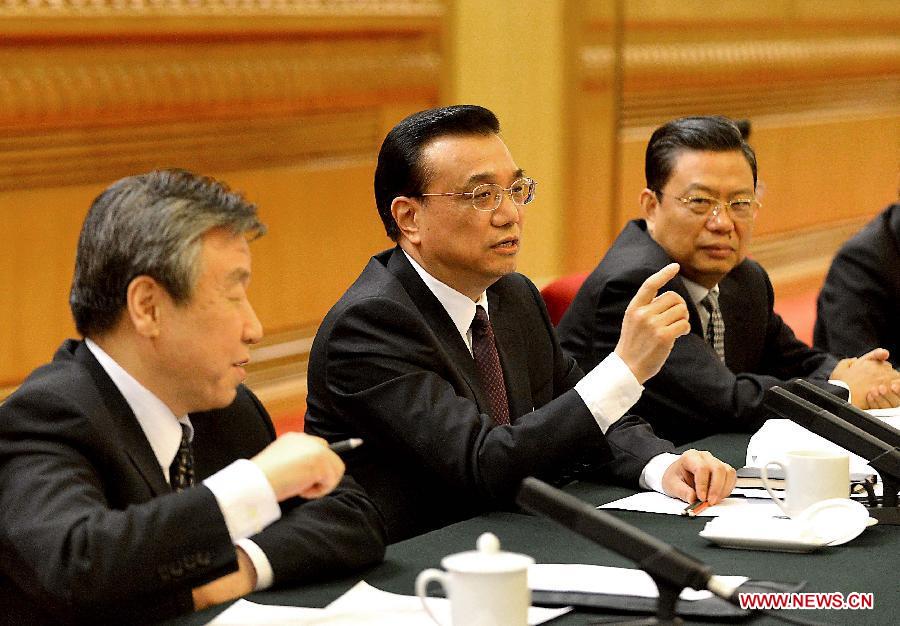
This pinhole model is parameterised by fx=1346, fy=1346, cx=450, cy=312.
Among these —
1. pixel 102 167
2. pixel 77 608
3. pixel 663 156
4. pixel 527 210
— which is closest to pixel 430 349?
pixel 77 608

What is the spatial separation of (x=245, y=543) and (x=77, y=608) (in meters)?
0.27

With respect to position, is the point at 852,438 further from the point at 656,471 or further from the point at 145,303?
the point at 145,303

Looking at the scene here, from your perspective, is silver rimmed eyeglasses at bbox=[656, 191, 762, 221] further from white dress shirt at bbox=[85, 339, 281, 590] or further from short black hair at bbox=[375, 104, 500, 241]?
white dress shirt at bbox=[85, 339, 281, 590]

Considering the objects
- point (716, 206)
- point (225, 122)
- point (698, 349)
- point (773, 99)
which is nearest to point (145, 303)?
point (698, 349)

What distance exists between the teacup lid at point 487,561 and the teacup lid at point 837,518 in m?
0.77

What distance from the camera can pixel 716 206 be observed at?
11.9ft

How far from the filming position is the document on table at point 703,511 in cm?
237

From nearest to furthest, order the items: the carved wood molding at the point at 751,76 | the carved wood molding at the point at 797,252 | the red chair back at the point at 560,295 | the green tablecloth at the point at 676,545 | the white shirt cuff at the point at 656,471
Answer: the green tablecloth at the point at 676,545 < the white shirt cuff at the point at 656,471 < the red chair back at the point at 560,295 < the carved wood molding at the point at 751,76 < the carved wood molding at the point at 797,252

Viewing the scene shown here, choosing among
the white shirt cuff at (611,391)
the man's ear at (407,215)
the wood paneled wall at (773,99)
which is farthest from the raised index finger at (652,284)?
the wood paneled wall at (773,99)

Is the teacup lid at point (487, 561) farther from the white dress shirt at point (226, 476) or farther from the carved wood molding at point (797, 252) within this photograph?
the carved wood molding at point (797, 252)

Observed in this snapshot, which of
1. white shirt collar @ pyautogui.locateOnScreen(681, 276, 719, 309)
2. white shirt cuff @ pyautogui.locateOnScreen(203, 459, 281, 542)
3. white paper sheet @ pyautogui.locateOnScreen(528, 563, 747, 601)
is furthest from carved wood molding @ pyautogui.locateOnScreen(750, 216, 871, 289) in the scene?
white shirt cuff @ pyautogui.locateOnScreen(203, 459, 281, 542)

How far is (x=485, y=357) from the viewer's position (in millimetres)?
2850

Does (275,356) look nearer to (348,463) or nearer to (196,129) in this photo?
(196,129)

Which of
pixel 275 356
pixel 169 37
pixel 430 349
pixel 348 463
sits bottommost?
pixel 275 356
